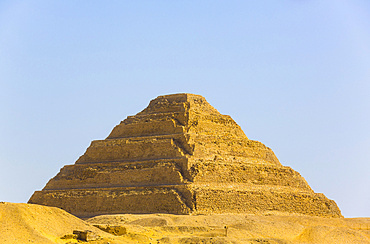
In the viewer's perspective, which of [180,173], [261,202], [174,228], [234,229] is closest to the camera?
[174,228]

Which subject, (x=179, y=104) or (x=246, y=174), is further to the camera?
(x=179, y=104)

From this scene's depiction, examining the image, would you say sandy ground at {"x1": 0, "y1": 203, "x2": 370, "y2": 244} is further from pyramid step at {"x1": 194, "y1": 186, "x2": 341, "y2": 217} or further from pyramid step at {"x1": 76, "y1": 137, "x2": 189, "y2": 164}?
pyramid step at {"x1": 76, "y1": 137, "x2": 189, "y2": 164}

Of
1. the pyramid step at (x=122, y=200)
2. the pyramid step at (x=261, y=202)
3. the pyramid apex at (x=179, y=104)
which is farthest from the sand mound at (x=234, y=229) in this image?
the pyramid apex at (x=179, y=104)

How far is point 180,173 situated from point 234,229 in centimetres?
1240

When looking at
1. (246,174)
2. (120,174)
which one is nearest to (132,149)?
(120,174)

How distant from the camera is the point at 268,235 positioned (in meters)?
40.9

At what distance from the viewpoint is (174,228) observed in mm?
39250

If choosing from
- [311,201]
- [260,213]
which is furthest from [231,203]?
[311,201]

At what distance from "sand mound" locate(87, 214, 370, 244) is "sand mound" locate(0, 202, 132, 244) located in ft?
11.9

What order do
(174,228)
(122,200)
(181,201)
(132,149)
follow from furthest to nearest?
(132,149)
(122,200)
(181,201)
(174,228)

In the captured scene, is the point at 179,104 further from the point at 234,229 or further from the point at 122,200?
the point at 234,229

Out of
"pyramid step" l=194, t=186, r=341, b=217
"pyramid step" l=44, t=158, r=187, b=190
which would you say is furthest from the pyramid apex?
"pyramid step" l=194, t=186, r=341, b=217

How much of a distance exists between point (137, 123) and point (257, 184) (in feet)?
40.5

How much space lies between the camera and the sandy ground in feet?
90.4
